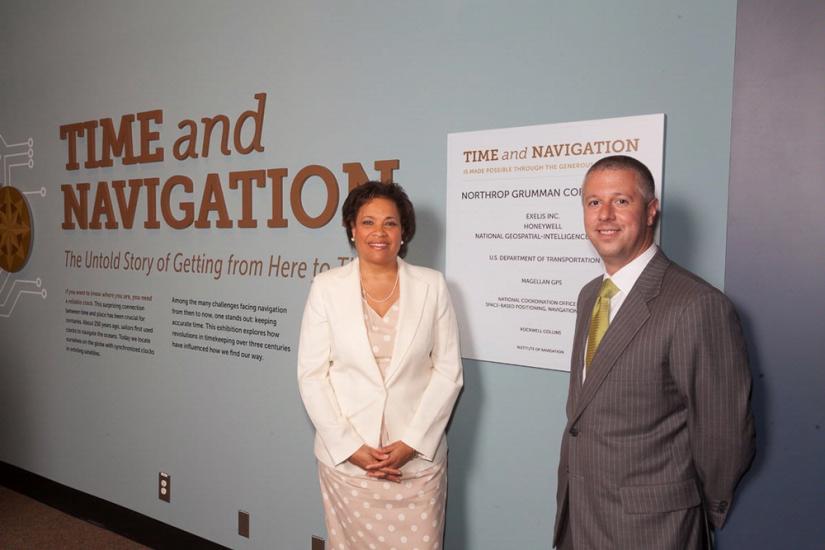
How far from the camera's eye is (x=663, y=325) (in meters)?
→ 1.40

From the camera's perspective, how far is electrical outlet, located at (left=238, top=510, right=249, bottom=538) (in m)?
2.86

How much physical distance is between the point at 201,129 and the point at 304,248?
0.89 m

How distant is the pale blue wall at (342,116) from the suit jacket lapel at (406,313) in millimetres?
276

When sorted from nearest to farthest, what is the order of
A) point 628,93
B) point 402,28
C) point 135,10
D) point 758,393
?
point 758,393 → point 628,93 → point 402,28 → point 135,10

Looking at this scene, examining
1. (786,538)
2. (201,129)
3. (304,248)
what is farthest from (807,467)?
(201,129)

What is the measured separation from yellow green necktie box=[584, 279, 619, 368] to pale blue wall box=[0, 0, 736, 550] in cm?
34

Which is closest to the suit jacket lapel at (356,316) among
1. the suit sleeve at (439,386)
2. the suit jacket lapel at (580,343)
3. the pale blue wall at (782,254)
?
the suit sleeve at (439,386)

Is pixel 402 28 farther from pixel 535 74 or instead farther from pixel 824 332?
pixel 824 332

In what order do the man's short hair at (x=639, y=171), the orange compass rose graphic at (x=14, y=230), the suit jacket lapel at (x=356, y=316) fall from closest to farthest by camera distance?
1. the man's short hair at (x=639, y=171)
2. the suit jacket lapel at (x=356, y=316)
3. the orange compass rose graphic at (x=14, y=230)

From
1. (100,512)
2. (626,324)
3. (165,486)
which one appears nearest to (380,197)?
(626,324)

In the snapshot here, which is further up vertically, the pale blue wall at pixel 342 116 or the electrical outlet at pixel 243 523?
the pale blue wall at pixel 342 116

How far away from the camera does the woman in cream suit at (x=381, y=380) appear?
198 centimetres

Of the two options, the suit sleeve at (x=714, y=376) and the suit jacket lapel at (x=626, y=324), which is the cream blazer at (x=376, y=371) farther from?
the suit sleeve at (x=714, y=376)

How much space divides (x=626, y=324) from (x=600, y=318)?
0.46ft
